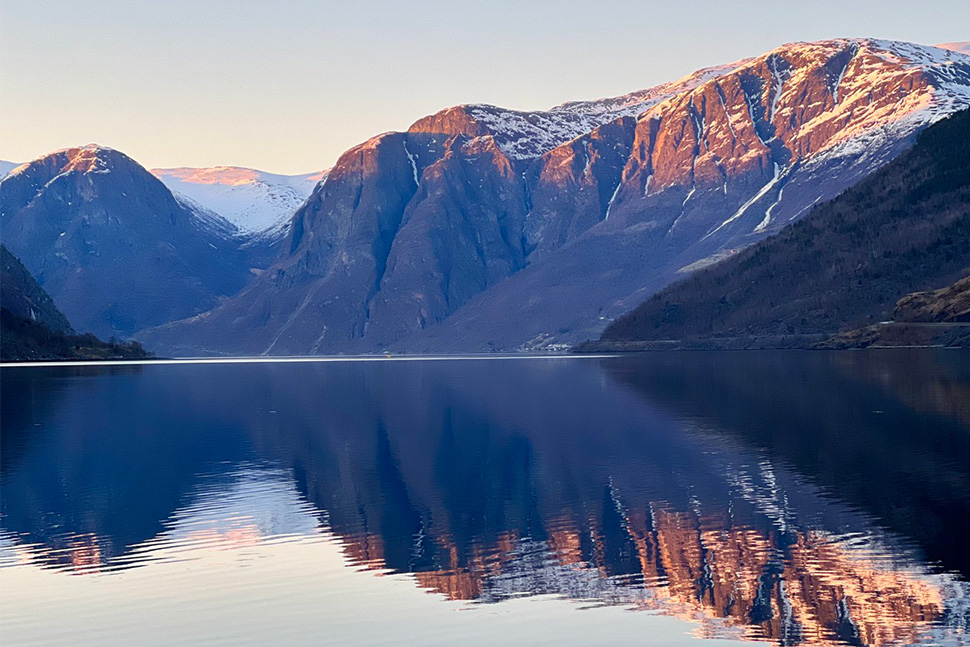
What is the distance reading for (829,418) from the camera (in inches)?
4122

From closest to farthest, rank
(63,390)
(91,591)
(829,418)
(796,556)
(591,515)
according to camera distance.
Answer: (91,591) < (796,556) < (591,515) < (829,418) < (63,390)

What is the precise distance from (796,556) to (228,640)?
69.9ft

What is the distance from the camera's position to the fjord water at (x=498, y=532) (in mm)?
39656

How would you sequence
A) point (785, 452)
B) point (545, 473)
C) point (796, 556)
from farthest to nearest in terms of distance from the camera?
point (785, 452) → point (545, 473) → point (796, 556)

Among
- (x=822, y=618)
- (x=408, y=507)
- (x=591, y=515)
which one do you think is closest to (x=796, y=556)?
(x=822, y=618)

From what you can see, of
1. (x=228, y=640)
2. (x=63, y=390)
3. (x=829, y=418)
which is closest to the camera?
(x=228, y=640)

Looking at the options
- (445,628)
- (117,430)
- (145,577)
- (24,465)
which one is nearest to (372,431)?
(117,430)

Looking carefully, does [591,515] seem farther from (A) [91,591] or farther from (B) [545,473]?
(A) [91,591]

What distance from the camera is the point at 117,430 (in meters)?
110

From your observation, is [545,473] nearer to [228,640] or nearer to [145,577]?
[145,577]

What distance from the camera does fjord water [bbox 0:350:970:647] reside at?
39.7 meters

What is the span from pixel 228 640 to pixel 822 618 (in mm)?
17593

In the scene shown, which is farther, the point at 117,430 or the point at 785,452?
the point at 117,430

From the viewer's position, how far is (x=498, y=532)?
55000mm
